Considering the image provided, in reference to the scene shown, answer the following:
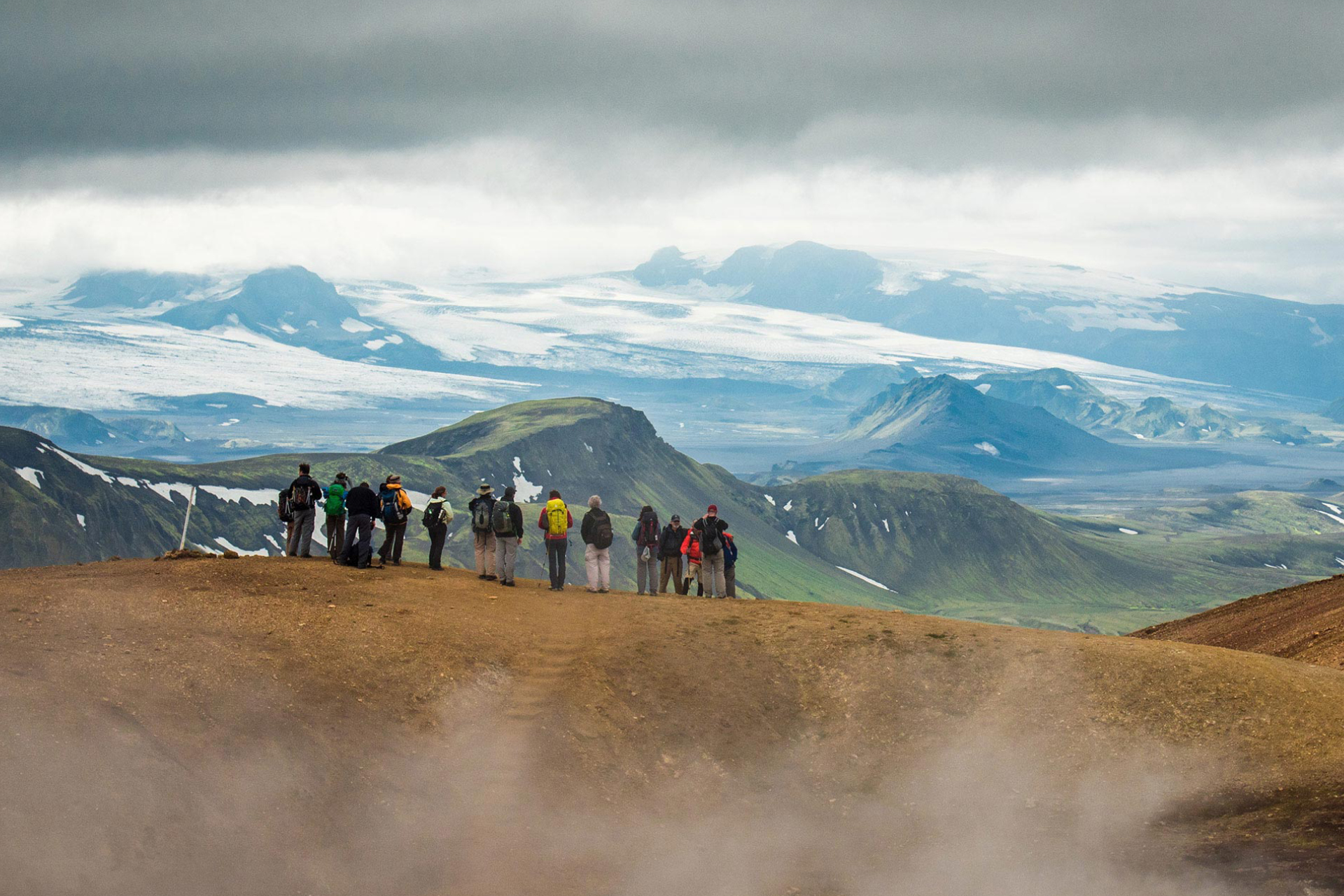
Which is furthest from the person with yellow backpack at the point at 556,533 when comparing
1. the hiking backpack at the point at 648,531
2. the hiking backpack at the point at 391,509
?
the hiking backpack at the point at 391,509

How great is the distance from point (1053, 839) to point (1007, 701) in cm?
601

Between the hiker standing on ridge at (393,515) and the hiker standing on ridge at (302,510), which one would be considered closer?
the hiker standing on ridge at (302,510)

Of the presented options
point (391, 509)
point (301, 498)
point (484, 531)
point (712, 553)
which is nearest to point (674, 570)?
point (712, 553)

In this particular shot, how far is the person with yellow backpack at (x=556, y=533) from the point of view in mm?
44344

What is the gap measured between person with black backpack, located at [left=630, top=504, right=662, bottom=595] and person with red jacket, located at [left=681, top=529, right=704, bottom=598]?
3.52ft

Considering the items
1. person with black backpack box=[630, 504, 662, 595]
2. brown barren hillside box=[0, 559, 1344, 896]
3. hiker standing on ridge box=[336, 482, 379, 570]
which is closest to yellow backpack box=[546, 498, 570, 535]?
person with black backpack box=[630, 504, 662, 595]

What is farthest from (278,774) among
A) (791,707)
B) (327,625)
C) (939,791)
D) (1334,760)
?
(1334,760)

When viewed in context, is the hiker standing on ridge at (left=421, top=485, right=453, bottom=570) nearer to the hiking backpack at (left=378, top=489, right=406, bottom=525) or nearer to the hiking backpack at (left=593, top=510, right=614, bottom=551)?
the hiking backpack at (left=378, top=489, right=406, bottom=525)

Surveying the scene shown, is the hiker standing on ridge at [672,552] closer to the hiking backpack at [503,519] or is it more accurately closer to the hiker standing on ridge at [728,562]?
the hiker standing on ridge at [728,562]

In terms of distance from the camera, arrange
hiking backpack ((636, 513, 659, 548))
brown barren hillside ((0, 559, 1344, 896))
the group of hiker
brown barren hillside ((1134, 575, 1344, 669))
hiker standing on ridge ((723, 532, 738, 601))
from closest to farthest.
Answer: brown barren hillside ((0, 559, 1344, 896)) < the group of hiker < brown barren hillside ((1134, 575, 1344, 669)) < hiking backpack ((636, 513, 659, 548)) < hiker standing on ridge ((723, 532, 738, 601))

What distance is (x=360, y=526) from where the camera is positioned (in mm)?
43938

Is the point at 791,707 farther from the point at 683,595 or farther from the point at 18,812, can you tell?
the point at 18,812

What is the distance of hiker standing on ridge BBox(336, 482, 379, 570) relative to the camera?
1709 inches

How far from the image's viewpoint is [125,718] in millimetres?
30500
